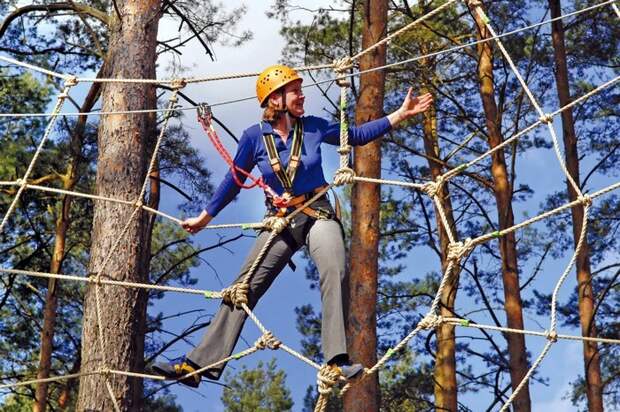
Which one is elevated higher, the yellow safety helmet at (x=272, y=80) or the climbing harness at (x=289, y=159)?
the yellow safety helmet at (x=272, y=80)

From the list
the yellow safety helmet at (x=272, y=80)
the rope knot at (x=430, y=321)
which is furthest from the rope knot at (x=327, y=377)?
the yellow safety helmet at (x=272, y=80)

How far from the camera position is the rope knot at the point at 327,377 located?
4160mm

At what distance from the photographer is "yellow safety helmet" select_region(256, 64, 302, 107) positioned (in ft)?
14.8

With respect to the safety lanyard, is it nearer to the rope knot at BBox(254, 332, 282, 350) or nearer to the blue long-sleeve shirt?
the blue long-sleeve shirt

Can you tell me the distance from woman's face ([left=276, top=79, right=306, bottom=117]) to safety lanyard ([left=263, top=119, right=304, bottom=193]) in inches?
2.7

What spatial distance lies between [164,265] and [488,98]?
5.94 m

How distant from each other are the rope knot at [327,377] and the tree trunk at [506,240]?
22.5ft

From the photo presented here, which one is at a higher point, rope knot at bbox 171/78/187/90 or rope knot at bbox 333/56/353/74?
rope knot at bbox 171/78/187/90

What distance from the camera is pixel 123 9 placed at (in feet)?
20.7

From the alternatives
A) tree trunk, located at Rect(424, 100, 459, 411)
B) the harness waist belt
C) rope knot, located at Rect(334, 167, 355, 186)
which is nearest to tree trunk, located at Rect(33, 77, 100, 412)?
tree trunk, located at Rect(424, 100, 459, 411)

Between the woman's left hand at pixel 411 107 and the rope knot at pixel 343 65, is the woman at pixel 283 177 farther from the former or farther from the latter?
the rope knot at pixel 343 65

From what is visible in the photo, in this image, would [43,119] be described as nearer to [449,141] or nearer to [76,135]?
[76,135]

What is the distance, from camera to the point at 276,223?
14.6 feet

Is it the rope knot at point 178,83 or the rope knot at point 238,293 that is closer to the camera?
the rope knot at point 238,293
